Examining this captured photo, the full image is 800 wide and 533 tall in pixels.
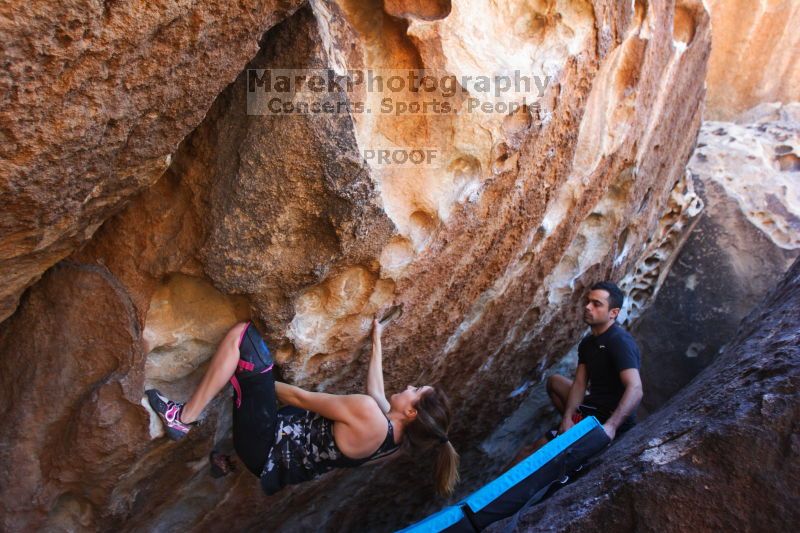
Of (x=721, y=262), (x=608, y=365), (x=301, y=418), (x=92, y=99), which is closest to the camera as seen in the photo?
(x=92, y=99)

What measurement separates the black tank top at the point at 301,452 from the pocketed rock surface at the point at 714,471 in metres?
0.61

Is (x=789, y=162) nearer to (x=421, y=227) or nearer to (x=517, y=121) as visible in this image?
(x=517, y=121)

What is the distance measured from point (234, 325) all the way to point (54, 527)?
84cm

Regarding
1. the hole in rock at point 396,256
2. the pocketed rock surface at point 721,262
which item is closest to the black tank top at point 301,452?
the hole in rock at point 396,256

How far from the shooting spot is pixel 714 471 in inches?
69.1

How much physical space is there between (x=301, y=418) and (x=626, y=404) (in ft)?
4.27

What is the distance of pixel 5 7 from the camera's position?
119 cm

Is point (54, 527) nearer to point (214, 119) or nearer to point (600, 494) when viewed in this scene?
point (214, 119)

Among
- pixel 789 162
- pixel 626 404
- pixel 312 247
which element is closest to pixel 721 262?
pixel 789 162

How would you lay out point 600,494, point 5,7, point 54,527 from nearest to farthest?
point 5,7 < point 600,494 < point 54,527

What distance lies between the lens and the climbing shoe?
2.10m

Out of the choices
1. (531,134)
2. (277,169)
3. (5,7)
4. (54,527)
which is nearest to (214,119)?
(277,169)

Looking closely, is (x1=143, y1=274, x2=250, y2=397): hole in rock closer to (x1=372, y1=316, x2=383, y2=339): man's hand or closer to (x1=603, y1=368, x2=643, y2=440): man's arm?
(x1=372, y1=316, x2=383, y2=339): man's hand

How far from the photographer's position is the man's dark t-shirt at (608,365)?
2.89m
